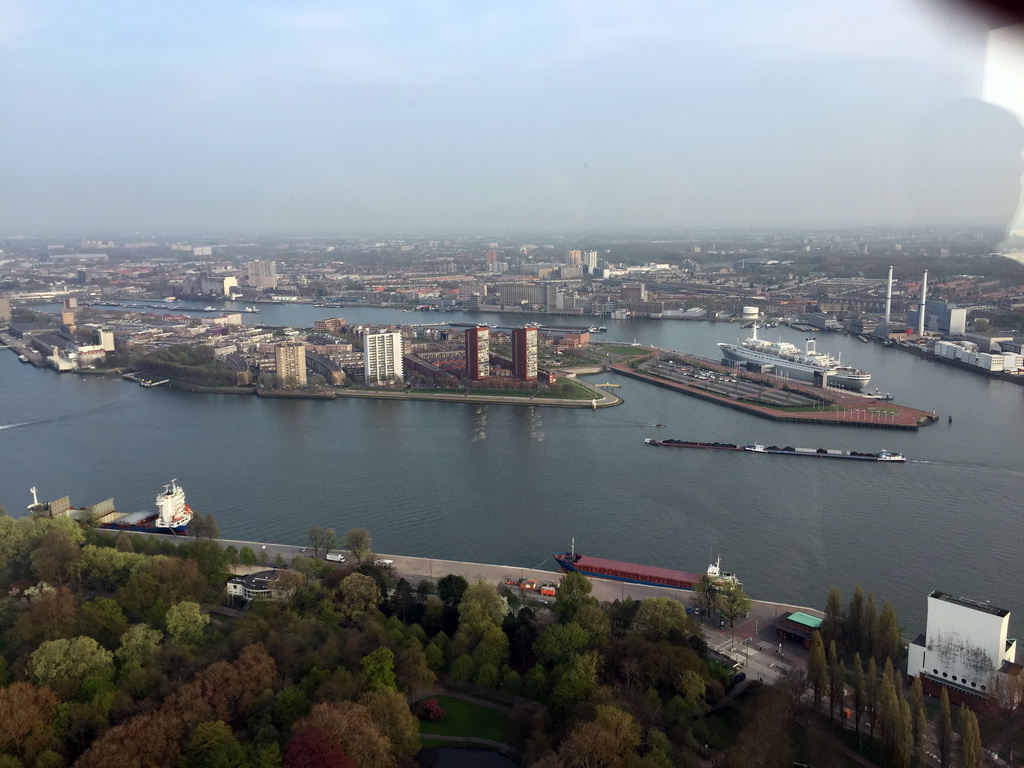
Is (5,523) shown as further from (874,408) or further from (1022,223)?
(874,408)

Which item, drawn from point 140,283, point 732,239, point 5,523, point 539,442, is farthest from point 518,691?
point 732,239

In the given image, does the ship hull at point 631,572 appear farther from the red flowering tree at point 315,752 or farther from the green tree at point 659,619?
the red flowering tree at point 315,752

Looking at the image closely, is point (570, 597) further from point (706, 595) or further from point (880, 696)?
point (880, 696)

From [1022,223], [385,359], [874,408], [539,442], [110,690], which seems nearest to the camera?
[110,690]

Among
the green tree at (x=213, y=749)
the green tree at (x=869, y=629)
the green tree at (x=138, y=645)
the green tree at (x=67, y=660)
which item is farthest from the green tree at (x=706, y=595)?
the green tree at (x=67, y=660)

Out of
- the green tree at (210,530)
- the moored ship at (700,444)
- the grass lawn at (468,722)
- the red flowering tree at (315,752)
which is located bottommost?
the grass lawn at (468,722)

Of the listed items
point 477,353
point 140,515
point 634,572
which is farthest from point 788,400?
point 140,515
